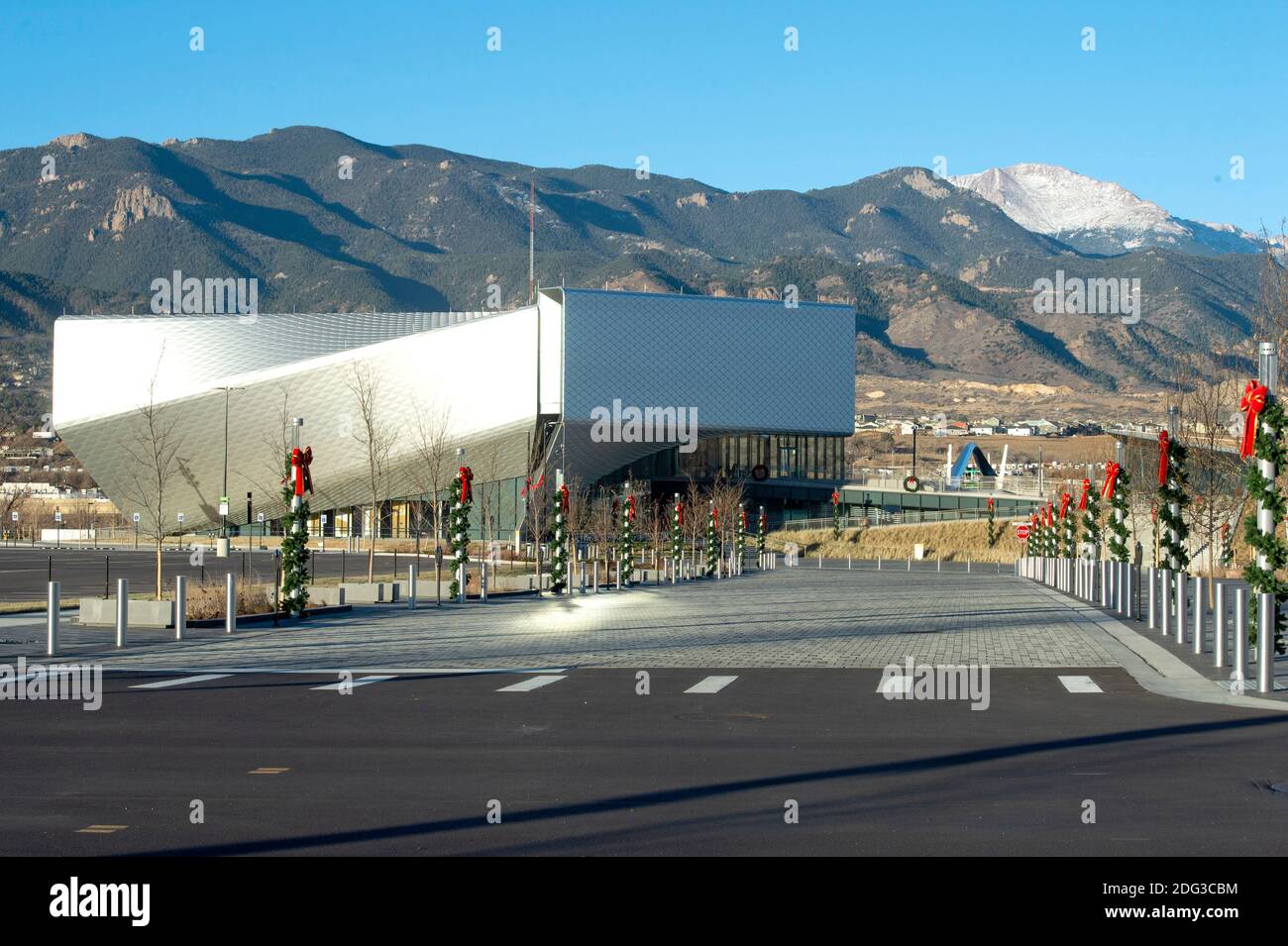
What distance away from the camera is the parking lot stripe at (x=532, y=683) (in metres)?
16.4

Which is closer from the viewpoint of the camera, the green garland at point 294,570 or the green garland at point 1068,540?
the green garland at point 294,570

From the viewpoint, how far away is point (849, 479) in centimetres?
12069

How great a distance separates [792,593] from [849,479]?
79539mm

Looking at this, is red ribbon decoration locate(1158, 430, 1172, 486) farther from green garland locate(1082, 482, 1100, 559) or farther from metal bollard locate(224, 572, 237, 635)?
green garland locate(1082, 482, 1100, 559)

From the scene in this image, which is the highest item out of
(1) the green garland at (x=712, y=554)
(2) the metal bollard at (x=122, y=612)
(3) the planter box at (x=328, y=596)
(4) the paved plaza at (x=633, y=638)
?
(2) the metal bollard at (x=122, y=612)

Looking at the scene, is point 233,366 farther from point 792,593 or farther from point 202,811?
point 202,811

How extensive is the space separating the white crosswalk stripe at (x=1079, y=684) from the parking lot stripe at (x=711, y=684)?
3584mm

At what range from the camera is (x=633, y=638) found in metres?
24.0

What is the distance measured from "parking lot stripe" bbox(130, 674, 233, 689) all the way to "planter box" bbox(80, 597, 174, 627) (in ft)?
25.5

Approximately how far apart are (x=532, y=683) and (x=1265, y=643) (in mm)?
7487

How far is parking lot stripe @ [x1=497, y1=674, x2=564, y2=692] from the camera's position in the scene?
16.4 metres

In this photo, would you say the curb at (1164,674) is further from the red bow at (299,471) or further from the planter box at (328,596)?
the planter box at (328,596)

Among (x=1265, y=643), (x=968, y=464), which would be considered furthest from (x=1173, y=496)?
(x=968, y=464)

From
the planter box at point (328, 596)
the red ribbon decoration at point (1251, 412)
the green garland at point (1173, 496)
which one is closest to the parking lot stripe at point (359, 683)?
the red ribbon decoration at point (1251, 412)
